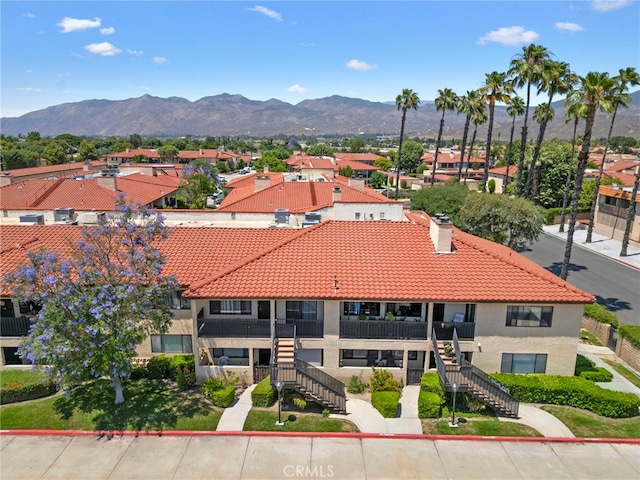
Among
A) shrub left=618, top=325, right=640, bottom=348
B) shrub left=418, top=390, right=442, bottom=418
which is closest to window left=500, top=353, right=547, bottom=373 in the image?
shrub left=418, top=390, right=442, bottom=418

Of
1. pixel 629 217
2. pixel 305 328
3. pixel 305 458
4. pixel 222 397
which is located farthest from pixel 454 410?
pixel 629 217

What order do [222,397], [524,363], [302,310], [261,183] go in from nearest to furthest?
[222,397]
[524,363]
[302,310]
[261,183]

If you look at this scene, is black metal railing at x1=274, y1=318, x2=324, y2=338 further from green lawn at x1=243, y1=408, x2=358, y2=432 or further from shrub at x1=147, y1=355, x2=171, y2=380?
shrub at x1=147, y1=355, x2=171, y2=380

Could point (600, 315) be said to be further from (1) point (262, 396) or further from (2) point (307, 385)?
(1) point (262, 396)

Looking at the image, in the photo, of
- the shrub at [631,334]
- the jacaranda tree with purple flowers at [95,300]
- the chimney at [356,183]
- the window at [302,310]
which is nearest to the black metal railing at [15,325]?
the jacaranda tree with purple flowers at [95,300]

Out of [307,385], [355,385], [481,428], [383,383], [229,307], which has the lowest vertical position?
[481,428]
